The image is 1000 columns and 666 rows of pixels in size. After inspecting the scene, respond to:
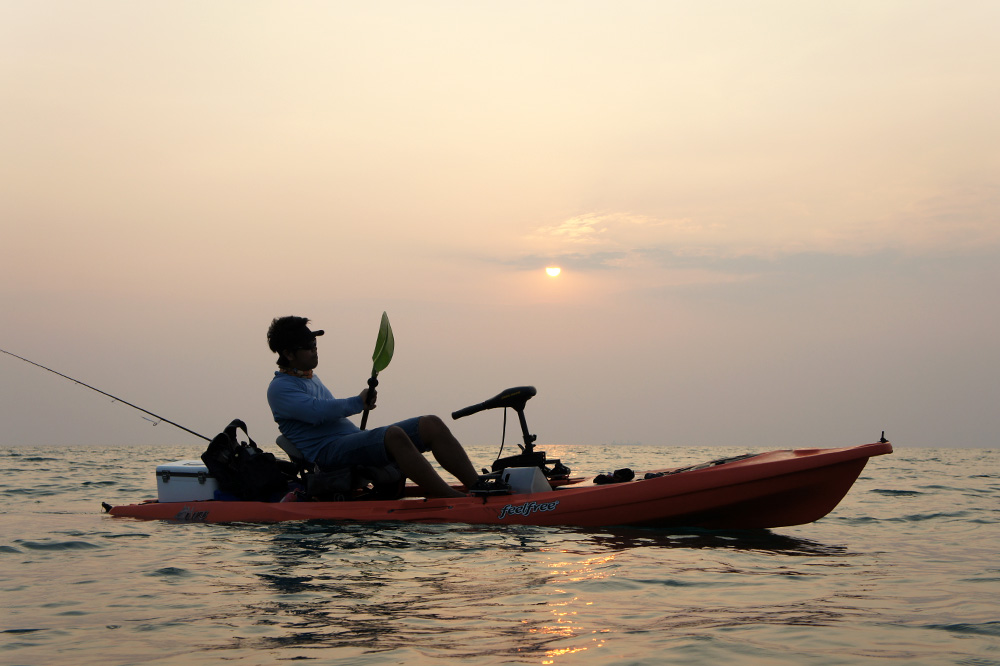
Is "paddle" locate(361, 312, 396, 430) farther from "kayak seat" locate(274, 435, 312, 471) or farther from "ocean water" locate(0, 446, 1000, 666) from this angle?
"ocean water" locate(0, 446, 1000, 666)

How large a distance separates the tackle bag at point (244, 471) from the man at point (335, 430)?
540mm

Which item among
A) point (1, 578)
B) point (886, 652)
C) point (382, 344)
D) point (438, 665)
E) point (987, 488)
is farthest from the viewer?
point (987, 488)

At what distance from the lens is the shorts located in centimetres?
657

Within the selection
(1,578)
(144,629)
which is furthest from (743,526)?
(1,578)

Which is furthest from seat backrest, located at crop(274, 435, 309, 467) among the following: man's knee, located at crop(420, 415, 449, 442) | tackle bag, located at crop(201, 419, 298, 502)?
man's knee, located at crop(420, 415, 449, 442)

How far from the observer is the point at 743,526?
6.63 metres

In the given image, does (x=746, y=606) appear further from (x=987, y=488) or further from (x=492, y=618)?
(x=987, y=488)

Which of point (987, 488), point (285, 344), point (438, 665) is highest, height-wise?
point (285, 344)

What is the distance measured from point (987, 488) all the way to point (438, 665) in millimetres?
14021

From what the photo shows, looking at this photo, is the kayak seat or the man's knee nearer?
the man's knee

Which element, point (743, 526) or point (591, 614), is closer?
point (591, 614)

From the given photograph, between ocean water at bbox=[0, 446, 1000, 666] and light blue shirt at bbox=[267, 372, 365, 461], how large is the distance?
71 cm

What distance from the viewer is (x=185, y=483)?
752 cm

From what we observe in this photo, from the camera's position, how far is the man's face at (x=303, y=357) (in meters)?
6.77
